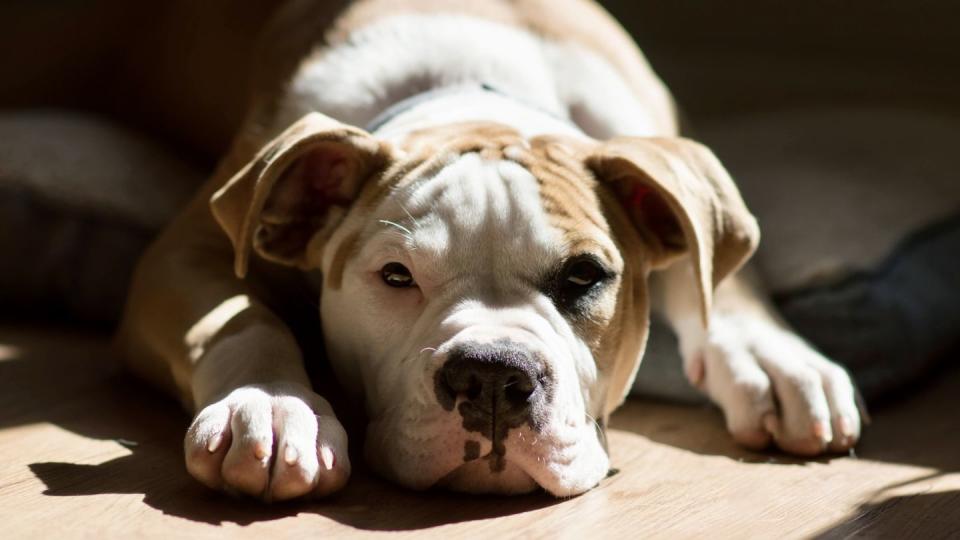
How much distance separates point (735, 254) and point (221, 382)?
847 millimetres

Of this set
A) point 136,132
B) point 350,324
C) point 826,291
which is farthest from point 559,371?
point 136,132

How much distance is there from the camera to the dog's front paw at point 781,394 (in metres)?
2.18

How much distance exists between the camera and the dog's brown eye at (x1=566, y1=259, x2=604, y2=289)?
198 cm

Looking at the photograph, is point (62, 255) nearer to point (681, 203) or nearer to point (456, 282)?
point (456, 282)

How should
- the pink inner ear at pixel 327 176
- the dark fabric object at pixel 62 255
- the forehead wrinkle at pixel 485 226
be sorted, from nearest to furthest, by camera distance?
the forehead wrinkle at pixel 485 226, the pink inner ear at pixel 327 176, the dark fabric object at pixel 62 255

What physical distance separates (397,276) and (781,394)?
70 centimetres

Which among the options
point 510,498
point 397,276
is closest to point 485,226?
point 397,276

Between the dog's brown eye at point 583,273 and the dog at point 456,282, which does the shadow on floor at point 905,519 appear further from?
the dog's brown eye at point 583,273

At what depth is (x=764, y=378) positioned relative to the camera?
2246 mm

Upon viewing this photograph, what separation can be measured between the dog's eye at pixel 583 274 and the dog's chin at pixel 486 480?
307 mm

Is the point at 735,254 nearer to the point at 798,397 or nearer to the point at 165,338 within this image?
the point at 798,397

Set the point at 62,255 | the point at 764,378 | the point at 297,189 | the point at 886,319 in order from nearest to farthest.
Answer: the point at 297,189 → the point at 764,378 → the point at 886,319 → the point at 62,255

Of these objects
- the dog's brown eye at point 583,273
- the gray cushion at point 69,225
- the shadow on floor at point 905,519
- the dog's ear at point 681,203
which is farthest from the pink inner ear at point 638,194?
the gray cushion at point 69,225

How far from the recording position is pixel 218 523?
5.64 ft
